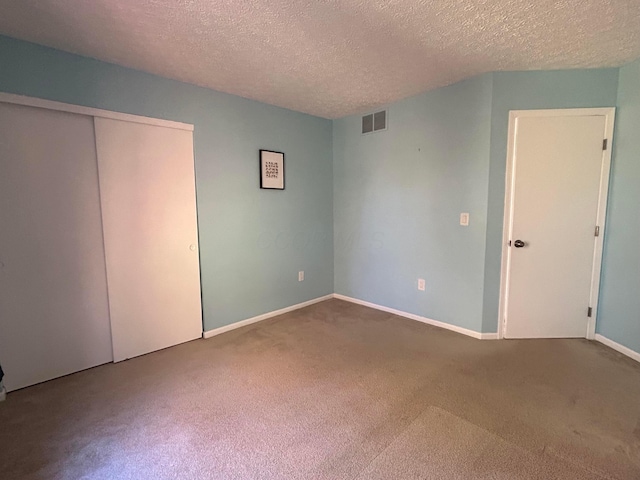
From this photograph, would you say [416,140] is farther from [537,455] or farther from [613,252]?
[537,455]

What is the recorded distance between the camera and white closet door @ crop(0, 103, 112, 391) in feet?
6.91

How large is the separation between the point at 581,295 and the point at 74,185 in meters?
4.22

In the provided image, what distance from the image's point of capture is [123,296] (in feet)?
8.48

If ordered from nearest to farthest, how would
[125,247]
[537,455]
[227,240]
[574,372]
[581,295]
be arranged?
[537,455], [574,372], [125,247], [581,295], [227,240]

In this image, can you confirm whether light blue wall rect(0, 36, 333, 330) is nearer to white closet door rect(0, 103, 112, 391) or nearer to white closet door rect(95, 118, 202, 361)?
white closet door rect(95, 118, 202, 361)

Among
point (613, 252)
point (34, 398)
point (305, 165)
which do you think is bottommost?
point (34, 398)

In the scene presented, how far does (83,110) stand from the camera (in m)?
2.30

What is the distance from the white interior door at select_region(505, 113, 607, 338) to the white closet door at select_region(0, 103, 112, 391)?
346cm

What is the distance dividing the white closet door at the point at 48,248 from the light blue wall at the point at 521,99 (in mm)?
3229

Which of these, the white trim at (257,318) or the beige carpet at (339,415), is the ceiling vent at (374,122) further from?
the beige carpet at (339,415)

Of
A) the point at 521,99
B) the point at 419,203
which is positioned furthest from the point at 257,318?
the point at 521,99

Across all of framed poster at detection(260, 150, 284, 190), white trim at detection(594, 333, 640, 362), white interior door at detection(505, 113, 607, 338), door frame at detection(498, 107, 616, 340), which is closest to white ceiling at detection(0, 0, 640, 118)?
door frame at detection(498, 107, 616, 340)

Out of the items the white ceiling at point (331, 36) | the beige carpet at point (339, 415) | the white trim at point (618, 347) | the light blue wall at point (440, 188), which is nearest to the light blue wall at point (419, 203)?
the light blue wall at point (440, 188)

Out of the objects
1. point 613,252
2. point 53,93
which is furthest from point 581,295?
point 53,93
